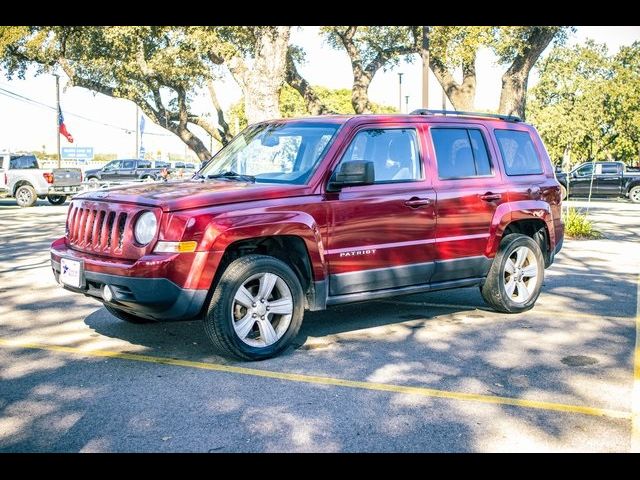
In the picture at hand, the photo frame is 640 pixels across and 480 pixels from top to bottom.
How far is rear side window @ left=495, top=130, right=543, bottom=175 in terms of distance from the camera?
766 centimetres

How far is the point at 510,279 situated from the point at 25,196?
70.6 ft

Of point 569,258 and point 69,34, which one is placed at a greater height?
point 69,34

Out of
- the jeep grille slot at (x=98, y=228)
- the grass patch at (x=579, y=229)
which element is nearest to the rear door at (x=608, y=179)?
the grass patch at (x=579, y=229)

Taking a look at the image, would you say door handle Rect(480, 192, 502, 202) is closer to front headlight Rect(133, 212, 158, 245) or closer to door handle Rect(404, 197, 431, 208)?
door handle Rect(404, 197, 431, 208)

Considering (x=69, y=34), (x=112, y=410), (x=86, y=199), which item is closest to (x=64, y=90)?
(x=69, y=34)

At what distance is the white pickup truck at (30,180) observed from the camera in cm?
2555

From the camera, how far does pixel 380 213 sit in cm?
641

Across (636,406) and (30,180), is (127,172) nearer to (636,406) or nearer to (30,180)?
(30,180)

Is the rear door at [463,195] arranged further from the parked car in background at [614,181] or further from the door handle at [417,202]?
the parked car in background at [614,181]

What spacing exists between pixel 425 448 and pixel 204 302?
2169 millimetres

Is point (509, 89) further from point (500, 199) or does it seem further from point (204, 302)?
point (204, 302)

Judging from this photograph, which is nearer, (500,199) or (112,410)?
(112,410)

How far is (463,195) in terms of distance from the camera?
277 inches

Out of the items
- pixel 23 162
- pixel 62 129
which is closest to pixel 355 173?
pixel 23 162
